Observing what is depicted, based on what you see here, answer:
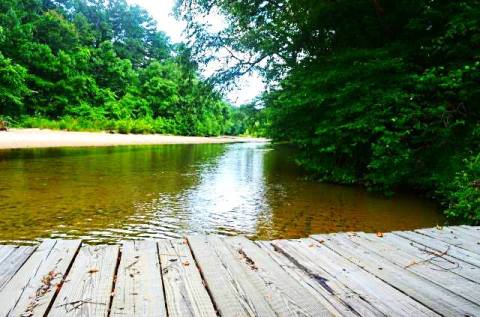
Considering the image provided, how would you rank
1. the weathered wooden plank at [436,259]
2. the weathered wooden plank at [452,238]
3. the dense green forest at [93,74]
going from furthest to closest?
1. the dense green forest at [93,74]
2. the weathered wooden plank at [452,238]
3. the weathered wooden plank at [436,259]

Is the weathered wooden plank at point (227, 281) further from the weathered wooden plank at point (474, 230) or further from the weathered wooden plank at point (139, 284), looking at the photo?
A: the weathered wooden plank at point (474, 230)

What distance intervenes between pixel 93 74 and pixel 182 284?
40.0 metres

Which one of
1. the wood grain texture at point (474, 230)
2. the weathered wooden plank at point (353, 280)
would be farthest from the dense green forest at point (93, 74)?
the weathered wooden plank at point (353, 280)

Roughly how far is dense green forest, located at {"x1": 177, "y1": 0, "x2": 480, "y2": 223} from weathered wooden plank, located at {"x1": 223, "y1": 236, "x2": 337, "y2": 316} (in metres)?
4.55

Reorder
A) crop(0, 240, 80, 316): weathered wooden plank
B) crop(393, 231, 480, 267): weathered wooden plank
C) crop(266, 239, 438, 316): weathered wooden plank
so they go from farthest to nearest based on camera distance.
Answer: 1. crop(393, 231, 480, 267): weathered wooden plank
2. crop(266, 239, 438, 316): weathered wooden plank
3. crop(0, 240, 80, 316): weathered wooden plank

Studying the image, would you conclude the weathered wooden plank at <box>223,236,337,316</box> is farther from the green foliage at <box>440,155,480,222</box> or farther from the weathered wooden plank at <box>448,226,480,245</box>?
the green foliage at <box>440,155,480,222</box>

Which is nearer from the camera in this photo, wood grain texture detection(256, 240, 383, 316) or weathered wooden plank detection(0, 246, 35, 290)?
wood grain texture detection(256, 240, 383, 316)

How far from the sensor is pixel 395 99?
7.57 meters

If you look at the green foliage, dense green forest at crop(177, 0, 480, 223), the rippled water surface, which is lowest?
the rippled water surface

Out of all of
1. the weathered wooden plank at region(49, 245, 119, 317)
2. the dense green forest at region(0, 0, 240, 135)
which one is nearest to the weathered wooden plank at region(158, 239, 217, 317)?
the weathered wooden plank at region(49, 245, 119, 317)

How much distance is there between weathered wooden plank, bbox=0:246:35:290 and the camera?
1952 mm

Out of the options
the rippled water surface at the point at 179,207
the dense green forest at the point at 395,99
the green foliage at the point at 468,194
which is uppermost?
the dense green forest at the point at 395,99

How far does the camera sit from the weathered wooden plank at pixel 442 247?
2480mm

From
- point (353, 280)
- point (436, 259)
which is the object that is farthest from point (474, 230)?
point (353, 280)
